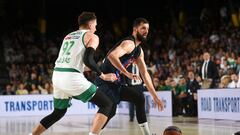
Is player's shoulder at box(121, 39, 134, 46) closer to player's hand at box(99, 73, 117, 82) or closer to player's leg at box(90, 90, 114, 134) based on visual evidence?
player's hand at box(99, 73, 117, 82)

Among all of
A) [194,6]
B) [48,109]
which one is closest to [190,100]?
[48,109]

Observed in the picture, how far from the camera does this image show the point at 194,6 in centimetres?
3266

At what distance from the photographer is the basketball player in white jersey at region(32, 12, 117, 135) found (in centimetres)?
812

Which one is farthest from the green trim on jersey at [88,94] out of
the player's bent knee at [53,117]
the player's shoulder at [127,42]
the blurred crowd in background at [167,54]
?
the blurred crowd in background at [167,54]

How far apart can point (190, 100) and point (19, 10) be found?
1863cm

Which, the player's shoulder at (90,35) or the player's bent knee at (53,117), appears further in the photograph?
the player's bent knee at (53,117)

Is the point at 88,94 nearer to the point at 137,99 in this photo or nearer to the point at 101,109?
the point at 101,109

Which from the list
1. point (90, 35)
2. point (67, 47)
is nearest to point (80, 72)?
point (67, 47)

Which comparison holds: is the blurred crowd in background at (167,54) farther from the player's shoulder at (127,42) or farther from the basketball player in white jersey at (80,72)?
the basketball player in white jersey at (80,72)

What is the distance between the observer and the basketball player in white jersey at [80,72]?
320 inches

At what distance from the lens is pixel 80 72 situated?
8250 mm

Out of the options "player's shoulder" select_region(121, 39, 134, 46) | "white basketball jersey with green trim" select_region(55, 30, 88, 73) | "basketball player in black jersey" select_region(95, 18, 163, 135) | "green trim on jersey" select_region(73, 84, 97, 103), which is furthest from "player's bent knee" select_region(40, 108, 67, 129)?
"player's shoulder" select_region(121, 39, 134, 46)

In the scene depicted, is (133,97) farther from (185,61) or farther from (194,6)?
(194,6)

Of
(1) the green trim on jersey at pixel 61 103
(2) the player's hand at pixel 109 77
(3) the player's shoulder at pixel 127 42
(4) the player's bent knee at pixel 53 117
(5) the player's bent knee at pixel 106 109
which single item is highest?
(3) the player's shoulder at pixel 127 42
